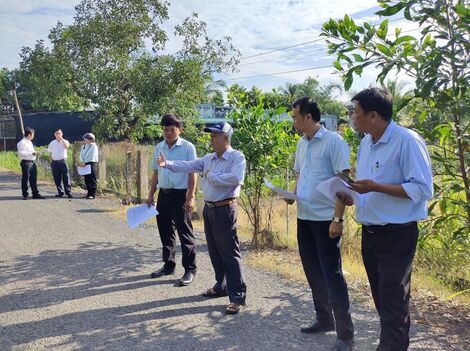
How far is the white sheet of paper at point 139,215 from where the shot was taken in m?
5.35

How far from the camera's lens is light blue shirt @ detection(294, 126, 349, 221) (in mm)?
3797

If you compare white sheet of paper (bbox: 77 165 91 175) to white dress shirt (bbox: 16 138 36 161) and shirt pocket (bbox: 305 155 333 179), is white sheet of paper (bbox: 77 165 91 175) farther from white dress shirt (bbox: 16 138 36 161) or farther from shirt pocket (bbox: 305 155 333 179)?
shirt pocket (bbox: 305 155 333 179)

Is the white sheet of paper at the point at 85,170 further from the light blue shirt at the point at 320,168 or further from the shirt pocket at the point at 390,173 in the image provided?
the shirt pocket at the point at 390,173

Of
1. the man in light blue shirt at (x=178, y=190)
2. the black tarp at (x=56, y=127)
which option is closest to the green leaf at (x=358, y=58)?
the man in light blue shirt at (x=178, y=190)

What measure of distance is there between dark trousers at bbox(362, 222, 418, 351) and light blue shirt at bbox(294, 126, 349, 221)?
65cm

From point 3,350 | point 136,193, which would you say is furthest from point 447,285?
point 136,193

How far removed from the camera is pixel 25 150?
12.4 metres

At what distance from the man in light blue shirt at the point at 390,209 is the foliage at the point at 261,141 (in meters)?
3.55

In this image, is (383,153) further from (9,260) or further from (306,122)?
(9,260)

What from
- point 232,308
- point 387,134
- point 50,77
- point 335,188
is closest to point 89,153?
point 50,77

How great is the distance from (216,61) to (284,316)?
12.0 metres

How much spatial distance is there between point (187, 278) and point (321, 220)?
2219 millimetres

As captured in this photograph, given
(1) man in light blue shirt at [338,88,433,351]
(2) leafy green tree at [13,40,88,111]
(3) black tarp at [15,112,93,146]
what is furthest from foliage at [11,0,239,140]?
(3) black tarp at [15,112,93,146]

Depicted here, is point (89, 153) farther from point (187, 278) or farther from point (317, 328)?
point (317, 328)
